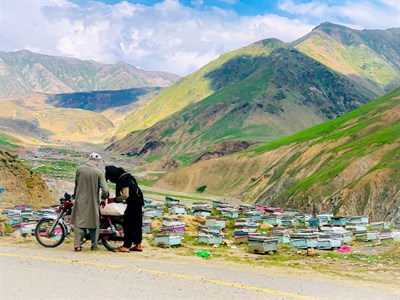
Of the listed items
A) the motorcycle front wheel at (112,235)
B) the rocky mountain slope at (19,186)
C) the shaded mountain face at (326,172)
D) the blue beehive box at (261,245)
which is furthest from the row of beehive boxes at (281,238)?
the shaded mountain face at (326,172)

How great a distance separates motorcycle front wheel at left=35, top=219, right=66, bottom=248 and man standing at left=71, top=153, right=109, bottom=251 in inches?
41.5

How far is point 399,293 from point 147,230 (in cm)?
1470

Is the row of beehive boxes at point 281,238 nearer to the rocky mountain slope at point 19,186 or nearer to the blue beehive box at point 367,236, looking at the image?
the blue beehive box at point 367,236

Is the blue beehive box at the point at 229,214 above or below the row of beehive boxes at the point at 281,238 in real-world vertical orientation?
below

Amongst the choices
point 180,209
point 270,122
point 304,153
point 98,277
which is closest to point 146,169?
point 270,122

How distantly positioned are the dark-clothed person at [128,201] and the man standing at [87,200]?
460mm

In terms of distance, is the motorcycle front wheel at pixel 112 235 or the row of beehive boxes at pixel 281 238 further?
the row of beehive boxes at pixel 281 238

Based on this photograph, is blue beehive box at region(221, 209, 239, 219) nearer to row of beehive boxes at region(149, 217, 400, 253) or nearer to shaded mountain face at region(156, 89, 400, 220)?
row of beehive boxes at region(149, 217, 400, 253)

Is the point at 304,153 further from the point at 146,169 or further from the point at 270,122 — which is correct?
the point at 270,122

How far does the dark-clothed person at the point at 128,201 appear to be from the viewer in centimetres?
1552

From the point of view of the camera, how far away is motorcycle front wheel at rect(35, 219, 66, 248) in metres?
15.8

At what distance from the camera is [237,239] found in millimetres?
24234

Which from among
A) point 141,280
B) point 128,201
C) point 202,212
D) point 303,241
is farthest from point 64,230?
point 202,212

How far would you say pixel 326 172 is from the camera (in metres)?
70.8
